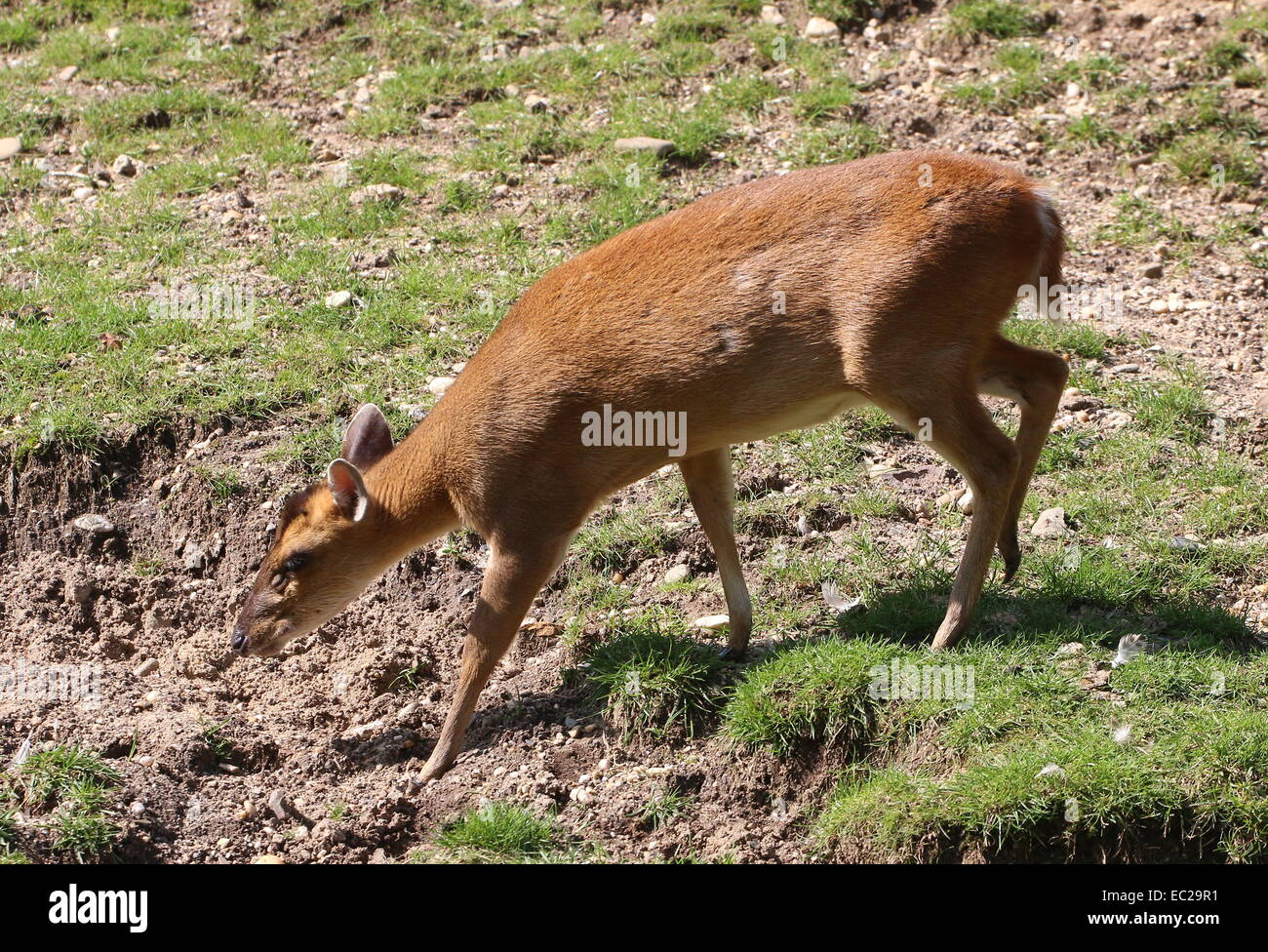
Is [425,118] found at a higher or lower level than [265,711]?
higher

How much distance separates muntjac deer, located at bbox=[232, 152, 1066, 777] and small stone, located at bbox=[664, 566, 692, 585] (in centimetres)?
86

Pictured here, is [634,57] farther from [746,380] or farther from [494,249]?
[746,380]

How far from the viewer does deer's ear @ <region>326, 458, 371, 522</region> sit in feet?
17.8

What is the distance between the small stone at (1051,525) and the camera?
20.1ft

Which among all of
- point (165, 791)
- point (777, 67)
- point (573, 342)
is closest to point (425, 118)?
point (777, 67)

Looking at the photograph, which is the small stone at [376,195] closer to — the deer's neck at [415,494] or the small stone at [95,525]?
the small stone at [95,525]

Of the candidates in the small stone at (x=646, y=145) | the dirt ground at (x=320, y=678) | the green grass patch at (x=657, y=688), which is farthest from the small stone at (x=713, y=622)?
the small stone at (x=646, y=145)

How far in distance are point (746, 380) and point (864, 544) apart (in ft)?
4.41

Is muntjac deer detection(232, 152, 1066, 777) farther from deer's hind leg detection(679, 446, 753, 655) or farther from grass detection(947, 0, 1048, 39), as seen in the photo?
grass detection(947, 0, 1048, 39)

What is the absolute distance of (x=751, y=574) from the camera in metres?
6.21

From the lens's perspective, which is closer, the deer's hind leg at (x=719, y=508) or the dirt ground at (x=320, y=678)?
the dirt ground at (x=320, y=678)

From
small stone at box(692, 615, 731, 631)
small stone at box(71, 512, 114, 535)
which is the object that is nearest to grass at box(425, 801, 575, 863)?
small stone at box(692, 615, 731, 631)

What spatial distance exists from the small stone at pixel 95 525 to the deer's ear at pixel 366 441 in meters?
1.50

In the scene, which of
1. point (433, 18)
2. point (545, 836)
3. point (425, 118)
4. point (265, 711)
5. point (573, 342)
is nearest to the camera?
point (545, 836)
